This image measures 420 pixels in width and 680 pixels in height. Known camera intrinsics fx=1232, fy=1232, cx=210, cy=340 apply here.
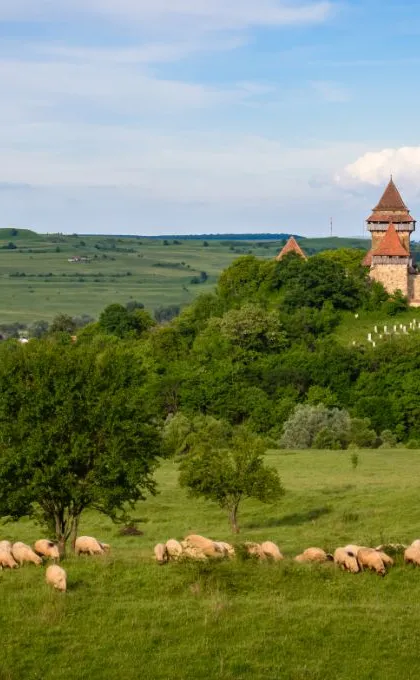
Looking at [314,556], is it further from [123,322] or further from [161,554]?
[123,322]

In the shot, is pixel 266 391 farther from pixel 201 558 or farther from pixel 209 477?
pixel 201 558

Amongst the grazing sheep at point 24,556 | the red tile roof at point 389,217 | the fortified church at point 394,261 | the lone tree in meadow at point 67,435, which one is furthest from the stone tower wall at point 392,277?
the grazing sheep at point 24,556

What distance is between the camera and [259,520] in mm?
41469

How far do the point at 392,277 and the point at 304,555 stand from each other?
61.8 meters

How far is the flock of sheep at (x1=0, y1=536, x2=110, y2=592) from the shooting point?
23.8m

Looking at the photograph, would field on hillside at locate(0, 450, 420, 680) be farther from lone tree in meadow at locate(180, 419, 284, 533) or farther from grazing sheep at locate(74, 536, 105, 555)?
lone tree in meadow at locate(180, 419, 284, 533)

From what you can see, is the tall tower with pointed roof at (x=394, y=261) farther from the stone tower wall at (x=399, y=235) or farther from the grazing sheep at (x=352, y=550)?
the grazing sheep at (x=352, y=550)

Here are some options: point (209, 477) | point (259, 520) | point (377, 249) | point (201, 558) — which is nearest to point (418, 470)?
point (259, 520)

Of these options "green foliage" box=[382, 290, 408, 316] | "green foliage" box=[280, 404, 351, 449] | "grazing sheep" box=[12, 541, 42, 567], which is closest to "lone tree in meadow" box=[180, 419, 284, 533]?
"grazing sheep" box=[12, 541, 42, 567]

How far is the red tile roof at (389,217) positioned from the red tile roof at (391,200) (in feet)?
1.55

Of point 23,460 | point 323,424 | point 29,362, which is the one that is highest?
point 29,362

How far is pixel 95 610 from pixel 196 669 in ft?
9.86

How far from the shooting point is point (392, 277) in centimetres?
8638

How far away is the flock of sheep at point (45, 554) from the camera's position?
2383 centimetres
